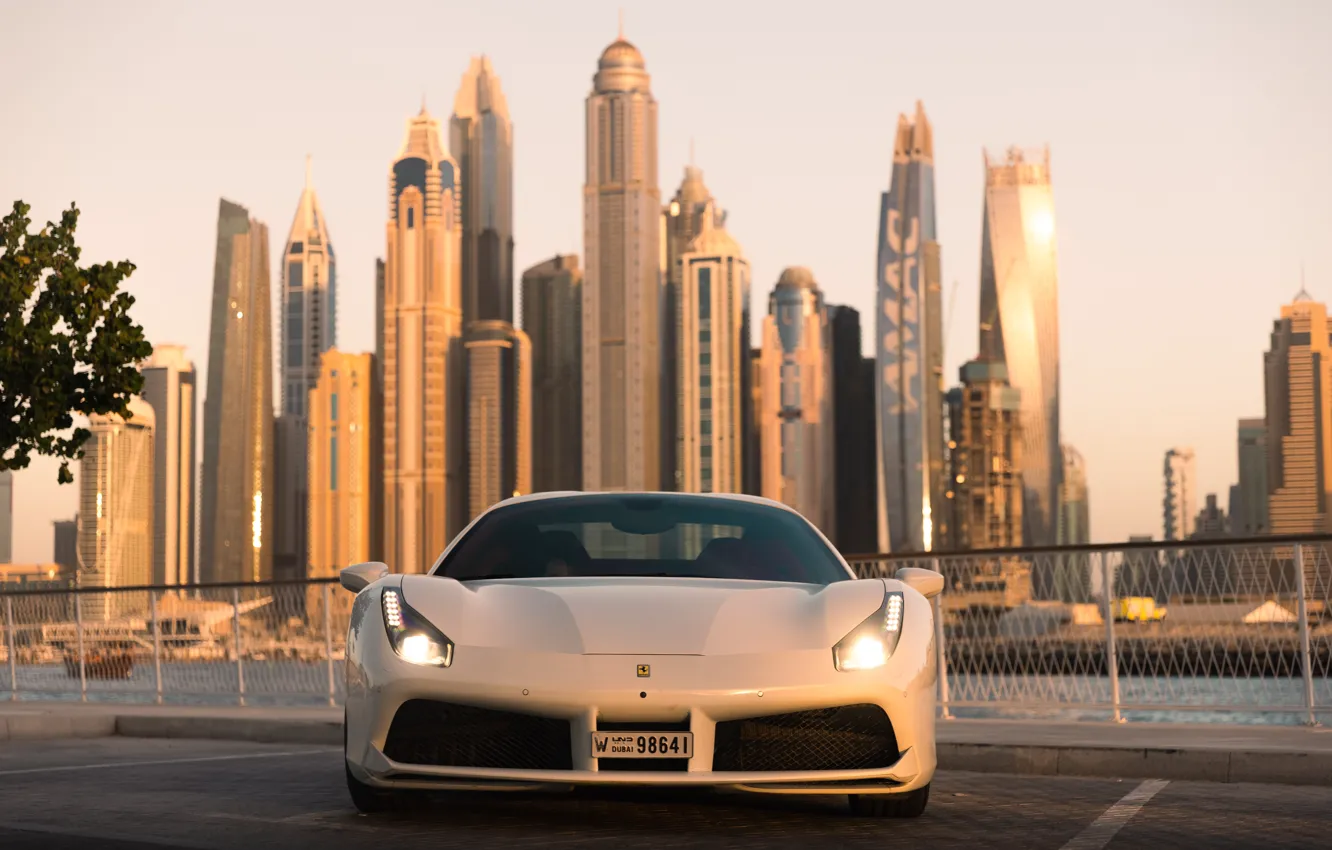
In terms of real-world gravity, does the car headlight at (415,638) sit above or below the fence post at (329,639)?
above

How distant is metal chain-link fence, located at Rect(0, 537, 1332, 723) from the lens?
12.9 metres

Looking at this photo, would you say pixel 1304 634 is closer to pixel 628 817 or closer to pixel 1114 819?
pixel 1114 819

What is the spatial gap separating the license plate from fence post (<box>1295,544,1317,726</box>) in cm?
728

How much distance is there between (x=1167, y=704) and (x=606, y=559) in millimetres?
7157

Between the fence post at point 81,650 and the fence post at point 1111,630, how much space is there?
436 inches

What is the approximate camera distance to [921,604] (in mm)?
6766

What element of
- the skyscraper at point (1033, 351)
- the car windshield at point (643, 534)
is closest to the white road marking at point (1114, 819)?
the car windshield at point (643, 534)

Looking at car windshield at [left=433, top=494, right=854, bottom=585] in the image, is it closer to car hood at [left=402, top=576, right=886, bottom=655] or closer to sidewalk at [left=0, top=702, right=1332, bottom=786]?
car hood at [left=402, top=576, right=886, bottom=655]

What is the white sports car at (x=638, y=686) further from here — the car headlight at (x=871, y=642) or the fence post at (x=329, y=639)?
the fence post at (x=329, y=639)

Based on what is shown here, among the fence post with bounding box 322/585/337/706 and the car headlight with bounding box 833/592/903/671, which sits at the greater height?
the car headlight with bounding box 833/592/903/671

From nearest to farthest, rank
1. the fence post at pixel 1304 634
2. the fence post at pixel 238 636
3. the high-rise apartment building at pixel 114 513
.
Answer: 1. the fence post at pixel 1304 634
2. the fence post at pixel 238 636
3. the high-rise apartment building at pixel 114 513

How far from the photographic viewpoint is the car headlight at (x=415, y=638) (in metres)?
6.11

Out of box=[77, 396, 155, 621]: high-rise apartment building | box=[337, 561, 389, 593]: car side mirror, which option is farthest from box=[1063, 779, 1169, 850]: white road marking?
box=[77, 396, 155, 621]: high-rise apartment building

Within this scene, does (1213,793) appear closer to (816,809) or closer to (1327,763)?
(1327,763)
